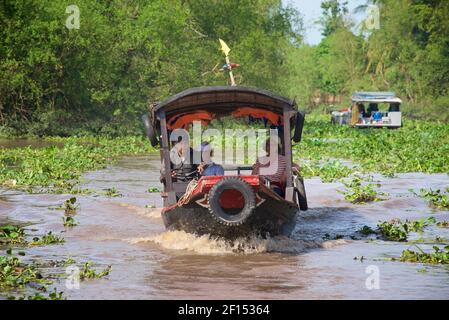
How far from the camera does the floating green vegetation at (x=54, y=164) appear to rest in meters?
20.4

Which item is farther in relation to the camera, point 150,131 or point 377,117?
point 377,117

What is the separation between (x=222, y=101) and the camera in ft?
46.3

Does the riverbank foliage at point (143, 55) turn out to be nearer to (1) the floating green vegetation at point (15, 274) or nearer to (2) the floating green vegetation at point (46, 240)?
(2) the floating green vegetation at point (46, 240)

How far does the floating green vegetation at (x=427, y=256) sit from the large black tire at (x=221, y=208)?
85.7 inches

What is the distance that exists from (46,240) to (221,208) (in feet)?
9.57

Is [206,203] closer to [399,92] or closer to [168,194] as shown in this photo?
[168,194]

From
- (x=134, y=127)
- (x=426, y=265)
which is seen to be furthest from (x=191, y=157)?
(x=134, y=127)

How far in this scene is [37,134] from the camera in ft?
120

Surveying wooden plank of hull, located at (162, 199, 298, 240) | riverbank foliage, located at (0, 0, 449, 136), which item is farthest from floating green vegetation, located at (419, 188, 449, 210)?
riverbank foliage, located at (0, 0, 449, 136)

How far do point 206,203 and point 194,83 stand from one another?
35052 millimetres

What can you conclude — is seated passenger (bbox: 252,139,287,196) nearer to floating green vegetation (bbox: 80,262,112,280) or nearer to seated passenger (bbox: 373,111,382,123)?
floating green vegetation (bbox: 80,262,112,280)

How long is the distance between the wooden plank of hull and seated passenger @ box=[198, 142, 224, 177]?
907mm

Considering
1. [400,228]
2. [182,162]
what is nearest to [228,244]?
[182,162]

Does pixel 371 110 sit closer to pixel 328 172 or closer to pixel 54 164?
pixel 328 172
